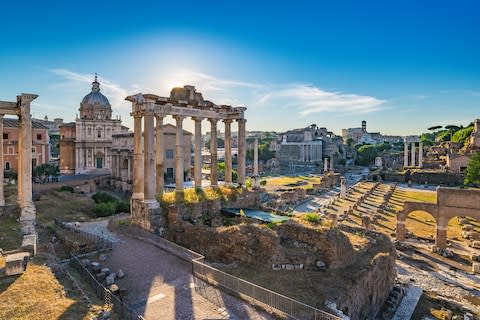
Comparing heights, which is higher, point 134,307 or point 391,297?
point 134,307

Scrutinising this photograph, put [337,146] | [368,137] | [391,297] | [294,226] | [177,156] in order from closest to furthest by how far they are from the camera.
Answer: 1. [294,226]
2. [391,297]
3. [177,156]
4. [337,146]
5. [368,137]

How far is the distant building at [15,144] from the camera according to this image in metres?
41.5

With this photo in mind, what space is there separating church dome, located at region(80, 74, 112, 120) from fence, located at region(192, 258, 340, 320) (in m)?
46.8

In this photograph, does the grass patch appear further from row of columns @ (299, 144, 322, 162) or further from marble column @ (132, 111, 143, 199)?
row of columns @ (299, 144, 322, 162)

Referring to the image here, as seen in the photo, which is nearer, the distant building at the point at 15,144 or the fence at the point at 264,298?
the fence at the point at 264,298

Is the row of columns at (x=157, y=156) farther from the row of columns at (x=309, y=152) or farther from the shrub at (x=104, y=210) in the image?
the row of columns at (x=309, y=152)

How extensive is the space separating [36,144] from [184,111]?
3589 cm

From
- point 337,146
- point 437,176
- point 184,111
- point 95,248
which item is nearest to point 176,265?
point 95,248

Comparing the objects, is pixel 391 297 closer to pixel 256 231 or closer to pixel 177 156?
pixel 256 231

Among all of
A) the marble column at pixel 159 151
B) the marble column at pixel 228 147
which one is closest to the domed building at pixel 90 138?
the marble column at pixel 228 147

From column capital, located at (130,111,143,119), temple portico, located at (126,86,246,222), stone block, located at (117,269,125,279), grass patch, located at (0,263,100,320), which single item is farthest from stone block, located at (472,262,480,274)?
column capital, located at (130,111,143,119)

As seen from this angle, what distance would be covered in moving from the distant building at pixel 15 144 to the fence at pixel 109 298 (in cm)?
3755

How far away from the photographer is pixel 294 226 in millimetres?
14734

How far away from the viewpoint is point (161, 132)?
19750mm
